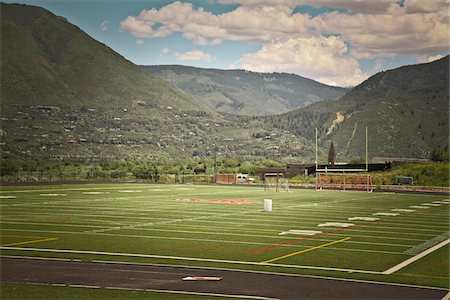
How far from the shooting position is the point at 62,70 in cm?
15312

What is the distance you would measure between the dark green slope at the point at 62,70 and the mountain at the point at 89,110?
0.69ft

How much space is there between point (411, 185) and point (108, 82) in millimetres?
97821

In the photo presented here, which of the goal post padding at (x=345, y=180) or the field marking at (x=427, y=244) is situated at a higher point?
the goal post padding at (x=345, y=180)

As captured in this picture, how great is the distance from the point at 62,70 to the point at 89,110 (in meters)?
12.9

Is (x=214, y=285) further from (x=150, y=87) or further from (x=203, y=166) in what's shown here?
(x=150, y=87)

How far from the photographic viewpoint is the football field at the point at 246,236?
17469 millimetres

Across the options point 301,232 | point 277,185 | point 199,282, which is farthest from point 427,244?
point 277,185

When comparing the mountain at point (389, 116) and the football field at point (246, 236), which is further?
the mountain at point (389, 116)

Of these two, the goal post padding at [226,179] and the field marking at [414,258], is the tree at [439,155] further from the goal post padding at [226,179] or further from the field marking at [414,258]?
the field marking at [414,258]

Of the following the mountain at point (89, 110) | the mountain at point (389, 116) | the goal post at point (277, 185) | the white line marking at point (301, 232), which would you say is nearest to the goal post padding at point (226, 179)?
the goal post at point (277, 185)

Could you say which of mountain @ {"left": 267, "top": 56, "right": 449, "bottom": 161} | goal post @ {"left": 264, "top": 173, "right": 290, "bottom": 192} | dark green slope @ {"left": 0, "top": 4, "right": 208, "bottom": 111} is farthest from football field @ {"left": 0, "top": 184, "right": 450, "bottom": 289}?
mountain @ {"left": 267, "top": 56, "right": 449, "bottom": 161}

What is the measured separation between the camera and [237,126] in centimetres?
17488

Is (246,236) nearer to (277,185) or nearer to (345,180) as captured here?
(277,185)

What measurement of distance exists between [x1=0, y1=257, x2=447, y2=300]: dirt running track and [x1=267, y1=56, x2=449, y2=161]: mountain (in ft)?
379
